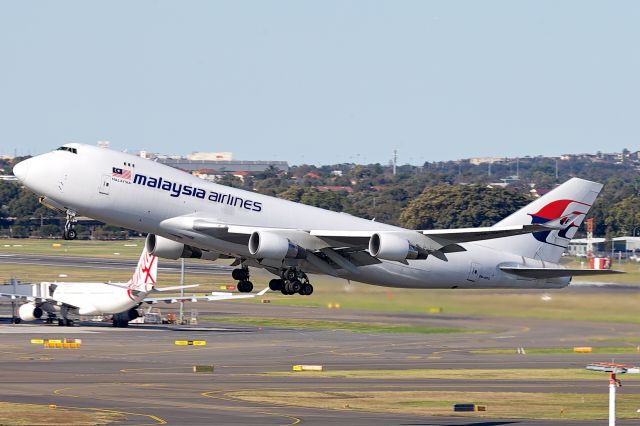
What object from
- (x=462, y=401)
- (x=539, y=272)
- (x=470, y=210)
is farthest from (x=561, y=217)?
(x=470, y=210)

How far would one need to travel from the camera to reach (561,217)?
6488 centimetres

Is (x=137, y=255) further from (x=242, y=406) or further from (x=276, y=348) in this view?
(x=242, y=406)

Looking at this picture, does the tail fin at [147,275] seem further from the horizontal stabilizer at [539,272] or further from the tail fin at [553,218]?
the horizontal stabilizer at [539,272]

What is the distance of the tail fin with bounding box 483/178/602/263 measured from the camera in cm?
6481

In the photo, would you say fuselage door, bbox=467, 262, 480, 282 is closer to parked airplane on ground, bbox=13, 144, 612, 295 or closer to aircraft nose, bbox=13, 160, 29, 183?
parked airplane on ground, bbox=13, 144, 612, 295

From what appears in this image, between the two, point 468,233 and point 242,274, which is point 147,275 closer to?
point 242,274

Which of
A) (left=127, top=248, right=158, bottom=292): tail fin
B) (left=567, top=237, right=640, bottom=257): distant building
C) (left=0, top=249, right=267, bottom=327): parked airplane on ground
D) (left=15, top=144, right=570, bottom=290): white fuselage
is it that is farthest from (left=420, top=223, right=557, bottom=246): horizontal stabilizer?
(left=567, top=237, right=640, bottom=257): distant building

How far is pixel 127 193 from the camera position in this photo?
183 ft

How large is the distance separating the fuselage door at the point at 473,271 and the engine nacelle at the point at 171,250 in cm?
1279

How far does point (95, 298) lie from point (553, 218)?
64814 millimetres

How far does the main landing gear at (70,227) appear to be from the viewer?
56.1 meters

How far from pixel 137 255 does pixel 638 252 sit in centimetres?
7386

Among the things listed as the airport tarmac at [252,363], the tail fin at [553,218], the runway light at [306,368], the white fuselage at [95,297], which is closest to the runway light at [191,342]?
the airport tarmac at [252,363]

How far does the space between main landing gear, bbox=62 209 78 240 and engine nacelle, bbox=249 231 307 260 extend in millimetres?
7828
